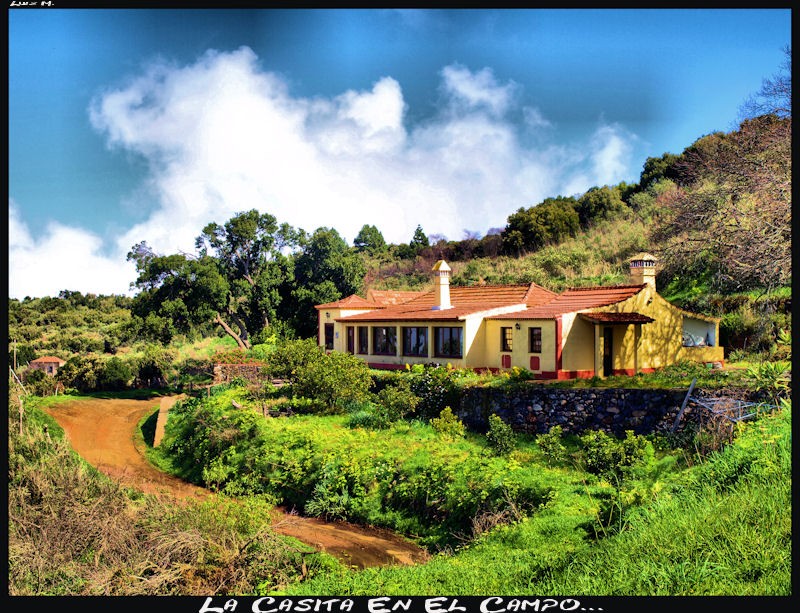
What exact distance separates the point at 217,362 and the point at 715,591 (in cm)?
2359

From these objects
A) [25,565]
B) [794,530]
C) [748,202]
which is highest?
[748,202]

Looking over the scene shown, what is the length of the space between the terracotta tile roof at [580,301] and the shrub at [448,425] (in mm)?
3879

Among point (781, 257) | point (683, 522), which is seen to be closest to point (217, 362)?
point (781, 257)

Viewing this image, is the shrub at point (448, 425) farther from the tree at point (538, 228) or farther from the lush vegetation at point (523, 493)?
the tree at point (538, 228)

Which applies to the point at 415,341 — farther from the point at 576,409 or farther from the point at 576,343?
the point at 576,409

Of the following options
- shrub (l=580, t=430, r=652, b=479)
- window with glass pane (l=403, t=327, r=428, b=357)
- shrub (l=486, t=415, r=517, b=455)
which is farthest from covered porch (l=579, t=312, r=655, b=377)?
window with glass pane (l=403, t=327, r=428, b=357)

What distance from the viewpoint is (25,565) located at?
942cm

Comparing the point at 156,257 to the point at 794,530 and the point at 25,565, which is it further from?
the point at 794,530

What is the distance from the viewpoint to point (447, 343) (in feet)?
76.3

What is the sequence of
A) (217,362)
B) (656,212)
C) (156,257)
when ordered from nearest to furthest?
(217,362) → (156,257) → (656,212)

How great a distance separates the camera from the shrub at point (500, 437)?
16.2 meters

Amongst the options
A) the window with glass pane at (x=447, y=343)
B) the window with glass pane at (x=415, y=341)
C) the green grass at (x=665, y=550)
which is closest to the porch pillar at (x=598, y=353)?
the window with glass pane at (x=447, y=343)

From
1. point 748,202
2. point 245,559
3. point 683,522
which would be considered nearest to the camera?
point 683,522

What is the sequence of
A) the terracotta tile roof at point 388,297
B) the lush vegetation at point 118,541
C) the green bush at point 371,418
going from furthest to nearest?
the terracotta tile roof at point 388,297 → the green bush at point 371,418 → the lush vegetation at point 118,541
